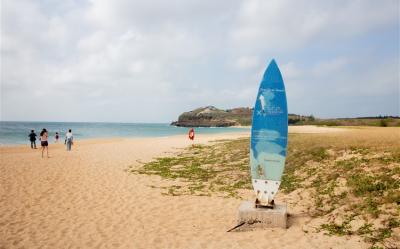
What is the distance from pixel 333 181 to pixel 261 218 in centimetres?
415

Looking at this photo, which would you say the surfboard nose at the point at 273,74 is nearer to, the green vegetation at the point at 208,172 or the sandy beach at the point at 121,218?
the sandy beach at the point at 121,218

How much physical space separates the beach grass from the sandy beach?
2.14 feet

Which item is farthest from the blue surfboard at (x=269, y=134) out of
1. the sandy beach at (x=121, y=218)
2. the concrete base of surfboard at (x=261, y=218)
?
the sandy beach at (x=121, y=218)

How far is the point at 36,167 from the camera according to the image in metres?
17.6

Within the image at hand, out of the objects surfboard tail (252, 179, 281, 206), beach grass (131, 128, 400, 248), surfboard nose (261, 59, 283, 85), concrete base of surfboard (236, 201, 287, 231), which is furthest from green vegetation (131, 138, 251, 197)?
surfboard nose (261, 59, 283, 85)

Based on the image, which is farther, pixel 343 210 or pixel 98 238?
pixel 343 210

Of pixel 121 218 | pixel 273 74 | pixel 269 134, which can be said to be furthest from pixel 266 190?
pixel 121 218

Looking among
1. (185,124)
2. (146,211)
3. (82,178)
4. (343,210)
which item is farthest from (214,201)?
(185,124)

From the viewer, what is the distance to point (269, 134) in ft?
29.3

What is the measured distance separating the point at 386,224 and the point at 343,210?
1.39 metres

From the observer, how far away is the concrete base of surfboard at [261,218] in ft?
27.7

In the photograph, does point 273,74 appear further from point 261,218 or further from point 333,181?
point 333,181

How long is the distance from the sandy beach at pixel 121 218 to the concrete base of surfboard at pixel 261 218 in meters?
0.27

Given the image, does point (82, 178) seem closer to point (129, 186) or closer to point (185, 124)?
point (129, 186)
